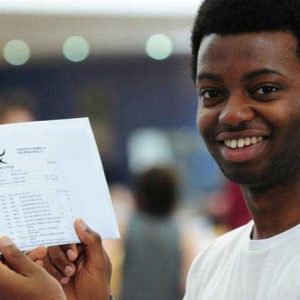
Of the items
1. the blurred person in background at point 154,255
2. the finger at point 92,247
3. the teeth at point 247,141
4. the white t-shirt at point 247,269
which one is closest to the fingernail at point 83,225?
the finger at point 92,247

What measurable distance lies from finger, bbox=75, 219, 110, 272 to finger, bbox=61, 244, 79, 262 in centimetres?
2

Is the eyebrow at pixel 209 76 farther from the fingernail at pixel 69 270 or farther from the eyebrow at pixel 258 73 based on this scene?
the fingernail at pixel 69 270

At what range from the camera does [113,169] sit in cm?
939

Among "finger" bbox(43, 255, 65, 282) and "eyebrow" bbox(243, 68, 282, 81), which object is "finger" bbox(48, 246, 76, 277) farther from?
"eyebrow" bbox(243, 68, 282, 81)

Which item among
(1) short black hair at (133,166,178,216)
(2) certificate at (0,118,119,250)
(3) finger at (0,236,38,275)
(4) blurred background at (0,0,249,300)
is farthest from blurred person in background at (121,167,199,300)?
(4) blurred background at (0,0,249,300)

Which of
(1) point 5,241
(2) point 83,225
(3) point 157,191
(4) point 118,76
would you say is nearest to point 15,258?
(1) point 5,241

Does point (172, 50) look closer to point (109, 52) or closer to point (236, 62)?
point (109, 52)

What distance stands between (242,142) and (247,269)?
0.93 ft

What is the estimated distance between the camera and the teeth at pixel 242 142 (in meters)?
1.83

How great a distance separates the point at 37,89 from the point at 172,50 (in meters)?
1.86

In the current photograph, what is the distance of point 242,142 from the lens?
1849 millimetres

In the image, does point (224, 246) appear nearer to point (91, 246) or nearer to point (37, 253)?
point (91, 246)

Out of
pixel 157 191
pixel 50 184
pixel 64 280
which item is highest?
pixel 50 184

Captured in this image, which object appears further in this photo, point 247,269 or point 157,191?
point 157,191
